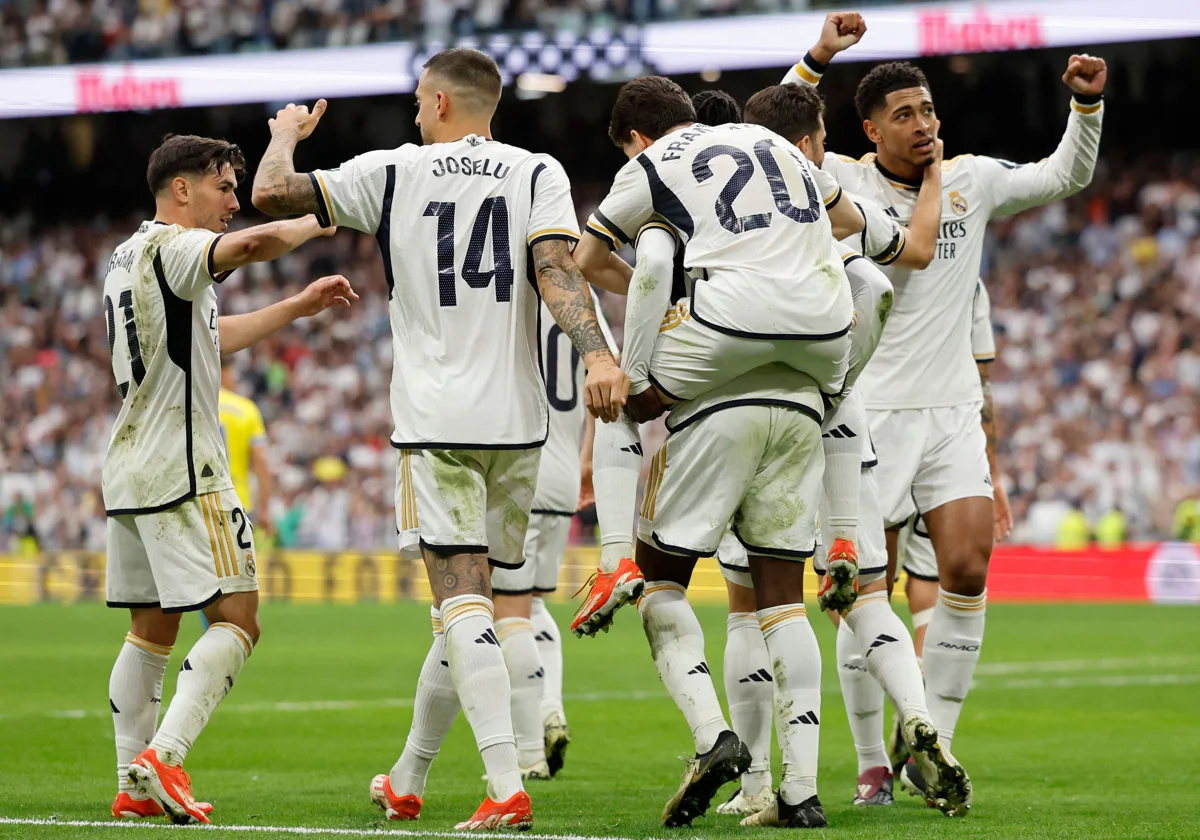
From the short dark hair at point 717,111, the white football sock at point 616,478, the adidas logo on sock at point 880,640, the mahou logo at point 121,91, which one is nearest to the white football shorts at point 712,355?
the white football sock at point 616,478

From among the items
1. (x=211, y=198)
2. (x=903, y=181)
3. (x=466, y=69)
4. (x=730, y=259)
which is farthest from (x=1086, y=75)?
(x=211, y=198)

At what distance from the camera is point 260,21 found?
2673cm

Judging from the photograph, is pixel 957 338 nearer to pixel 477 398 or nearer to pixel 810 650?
pixel 810 650

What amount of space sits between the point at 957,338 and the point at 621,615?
46.2ft

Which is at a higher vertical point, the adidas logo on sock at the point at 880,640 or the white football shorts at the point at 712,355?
the white football shorts at the point at 712,355

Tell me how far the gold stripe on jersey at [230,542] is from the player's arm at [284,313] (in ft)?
2.12

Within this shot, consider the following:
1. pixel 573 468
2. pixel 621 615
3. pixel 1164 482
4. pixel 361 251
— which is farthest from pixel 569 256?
pixel 361 251

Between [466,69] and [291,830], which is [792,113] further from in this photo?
[291,830]

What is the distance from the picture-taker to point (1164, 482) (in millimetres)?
21734

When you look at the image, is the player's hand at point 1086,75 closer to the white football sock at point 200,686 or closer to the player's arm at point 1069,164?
the player's arm at point 1069,164

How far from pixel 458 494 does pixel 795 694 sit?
1.26m

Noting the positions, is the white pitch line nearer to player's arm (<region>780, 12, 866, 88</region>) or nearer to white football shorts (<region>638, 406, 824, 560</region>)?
white football shorts (<region>638, 406, 824, 560</region>)

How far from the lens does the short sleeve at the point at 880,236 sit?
586 cm

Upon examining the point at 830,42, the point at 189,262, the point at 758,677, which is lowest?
the point at 758,677
